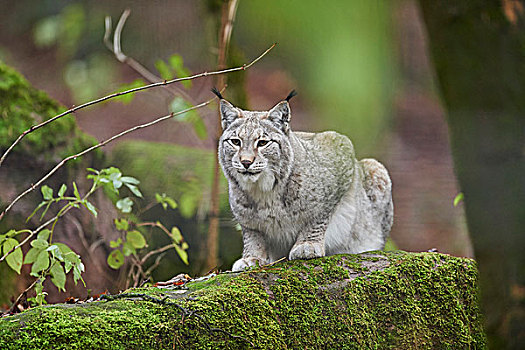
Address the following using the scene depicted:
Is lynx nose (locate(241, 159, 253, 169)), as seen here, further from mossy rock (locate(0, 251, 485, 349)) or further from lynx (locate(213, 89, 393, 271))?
mossy rock (locate(0, 251, 485, 349))

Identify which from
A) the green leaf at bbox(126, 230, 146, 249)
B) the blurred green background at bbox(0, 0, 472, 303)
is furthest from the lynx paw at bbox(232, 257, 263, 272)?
the green leaf at bbox(126, 230, 146, 249)

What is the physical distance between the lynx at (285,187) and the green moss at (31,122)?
6.81ft

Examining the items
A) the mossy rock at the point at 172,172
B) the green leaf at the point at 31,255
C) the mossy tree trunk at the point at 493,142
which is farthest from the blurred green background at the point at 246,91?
the green leaf at the point at 31,255

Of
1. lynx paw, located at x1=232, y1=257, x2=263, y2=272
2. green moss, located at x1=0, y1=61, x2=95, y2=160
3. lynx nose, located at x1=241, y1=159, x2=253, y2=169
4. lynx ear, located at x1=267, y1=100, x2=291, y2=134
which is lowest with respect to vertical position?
lynx paw, located at x1=232, y1=257, x2=263, y2=272

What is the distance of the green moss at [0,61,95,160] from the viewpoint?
4562 mm

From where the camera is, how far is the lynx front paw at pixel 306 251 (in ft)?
10.3

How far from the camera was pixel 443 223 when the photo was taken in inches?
301

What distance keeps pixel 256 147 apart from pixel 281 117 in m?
0.24

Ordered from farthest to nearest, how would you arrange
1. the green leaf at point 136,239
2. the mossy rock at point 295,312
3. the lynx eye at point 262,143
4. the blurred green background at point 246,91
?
1. the green leaf at point 136,239
2. the lynx eye at point 262,143
3. the mossy rock at point 295,312
4. the blurred green background at point 246,91

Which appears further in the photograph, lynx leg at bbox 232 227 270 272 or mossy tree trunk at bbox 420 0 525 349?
lynx leg at bbox 232 227 270 272

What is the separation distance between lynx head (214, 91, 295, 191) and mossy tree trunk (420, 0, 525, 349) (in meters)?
1.92

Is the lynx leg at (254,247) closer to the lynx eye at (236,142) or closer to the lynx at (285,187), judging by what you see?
the lynx at (285,187)

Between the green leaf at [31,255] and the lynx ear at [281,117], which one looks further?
the lynx ear at [281,117]

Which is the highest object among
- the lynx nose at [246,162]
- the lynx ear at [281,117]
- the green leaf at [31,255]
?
the lynx ear at [281,117]
